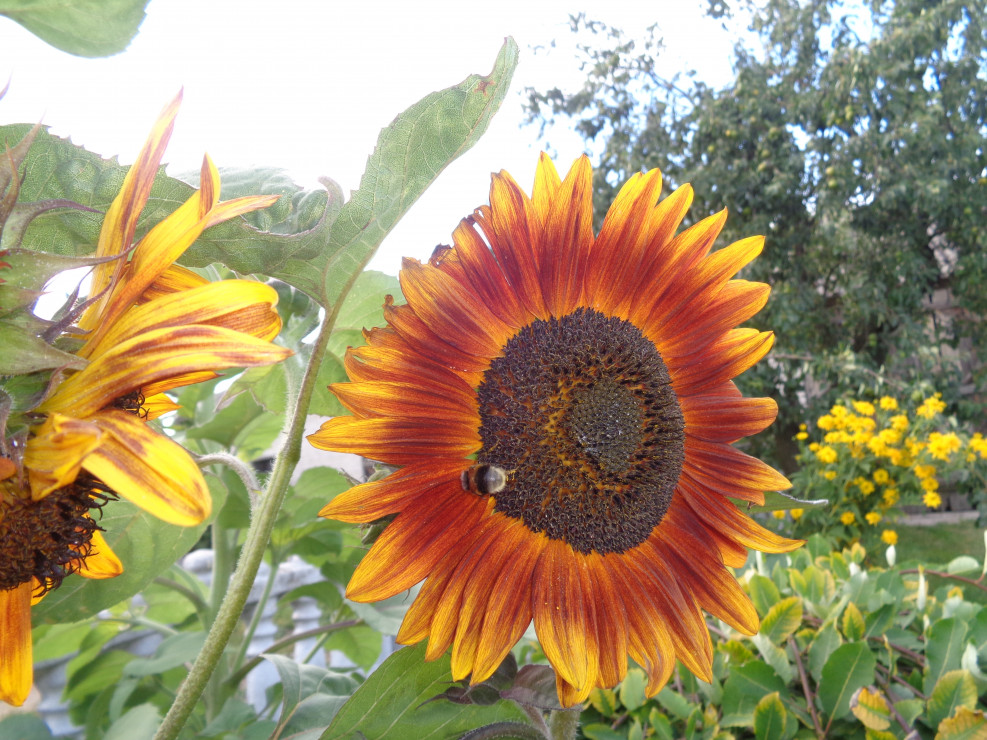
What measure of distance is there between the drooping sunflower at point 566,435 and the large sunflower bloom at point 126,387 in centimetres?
11

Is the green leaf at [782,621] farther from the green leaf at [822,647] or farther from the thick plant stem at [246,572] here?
the thick plant stem at [246,572]

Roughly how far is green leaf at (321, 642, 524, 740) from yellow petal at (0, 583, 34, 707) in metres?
0.15

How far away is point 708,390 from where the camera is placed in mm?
482

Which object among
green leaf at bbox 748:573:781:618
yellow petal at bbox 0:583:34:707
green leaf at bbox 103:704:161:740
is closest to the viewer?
yellow petal at bbox 0:583:34:707

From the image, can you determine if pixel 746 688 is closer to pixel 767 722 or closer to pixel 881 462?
pixel 767 722

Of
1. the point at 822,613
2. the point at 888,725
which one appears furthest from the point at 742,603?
the point at 822,613

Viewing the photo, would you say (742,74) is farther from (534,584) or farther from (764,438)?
(534,584)

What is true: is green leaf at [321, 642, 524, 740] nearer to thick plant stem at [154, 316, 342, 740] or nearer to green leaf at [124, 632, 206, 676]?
thick plant stem at [154, 316, 342, 740]

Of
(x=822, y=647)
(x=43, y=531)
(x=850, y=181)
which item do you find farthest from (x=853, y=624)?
(x=850, y=181)

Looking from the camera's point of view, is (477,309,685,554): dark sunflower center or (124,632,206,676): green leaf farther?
(124,632,206,676): green leaf

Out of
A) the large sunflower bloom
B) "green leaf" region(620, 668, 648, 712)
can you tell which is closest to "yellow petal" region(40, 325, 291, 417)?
the large sunflower bloom

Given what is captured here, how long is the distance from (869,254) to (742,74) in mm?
1574

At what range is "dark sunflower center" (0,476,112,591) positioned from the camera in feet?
0.93

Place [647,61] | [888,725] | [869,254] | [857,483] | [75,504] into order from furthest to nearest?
[647,61] → [869,254] → [857,483] → [888,725] → [75,504]
